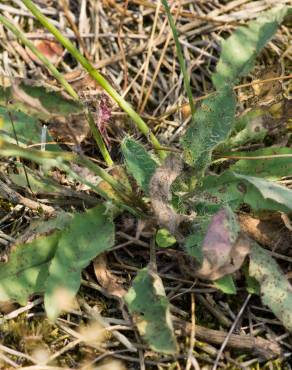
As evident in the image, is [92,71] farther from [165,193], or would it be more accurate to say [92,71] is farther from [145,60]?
[145,60]

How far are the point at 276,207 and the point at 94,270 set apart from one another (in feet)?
1.55

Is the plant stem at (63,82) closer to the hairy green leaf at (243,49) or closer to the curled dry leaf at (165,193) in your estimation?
the curled dry leaf at (165,193)

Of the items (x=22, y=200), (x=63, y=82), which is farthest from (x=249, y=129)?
(x=22, y=200)

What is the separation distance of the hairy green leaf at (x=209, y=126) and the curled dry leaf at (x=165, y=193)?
0.10m

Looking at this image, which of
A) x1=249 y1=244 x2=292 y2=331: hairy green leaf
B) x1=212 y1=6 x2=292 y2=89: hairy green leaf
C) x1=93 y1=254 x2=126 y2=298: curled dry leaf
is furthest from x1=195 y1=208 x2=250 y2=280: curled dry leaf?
x1=212 y1=6 x2=292 y2=89: hairy green leaf

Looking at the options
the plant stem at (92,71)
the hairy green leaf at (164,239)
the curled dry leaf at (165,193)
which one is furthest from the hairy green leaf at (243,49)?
the hairy green leaf at (164,239)

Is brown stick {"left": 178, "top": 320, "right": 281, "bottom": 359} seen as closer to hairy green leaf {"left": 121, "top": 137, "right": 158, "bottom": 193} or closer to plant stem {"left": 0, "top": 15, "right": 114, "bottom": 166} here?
hairy green leaf {"left": 121, "top": 137, "right": 158, "bottom": 193}

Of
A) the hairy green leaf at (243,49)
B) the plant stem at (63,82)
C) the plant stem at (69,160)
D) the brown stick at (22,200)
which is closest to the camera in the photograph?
the plant stem at (69,160)

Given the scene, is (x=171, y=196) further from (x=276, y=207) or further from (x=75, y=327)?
(x=75, y=327)

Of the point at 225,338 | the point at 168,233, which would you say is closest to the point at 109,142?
the point at 168,233

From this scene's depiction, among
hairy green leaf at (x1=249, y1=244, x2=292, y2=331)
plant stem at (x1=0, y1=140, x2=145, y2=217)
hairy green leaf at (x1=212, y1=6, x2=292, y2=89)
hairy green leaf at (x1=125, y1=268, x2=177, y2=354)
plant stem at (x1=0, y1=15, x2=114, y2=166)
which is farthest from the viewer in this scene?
hairy green leaf at (x1=212, y1=6, x2=292, y2=89)

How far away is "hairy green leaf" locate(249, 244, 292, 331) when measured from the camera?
4.82ft

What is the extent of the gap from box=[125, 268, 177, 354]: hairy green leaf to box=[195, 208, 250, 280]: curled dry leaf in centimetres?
11

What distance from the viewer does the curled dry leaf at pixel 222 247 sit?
1.37m
